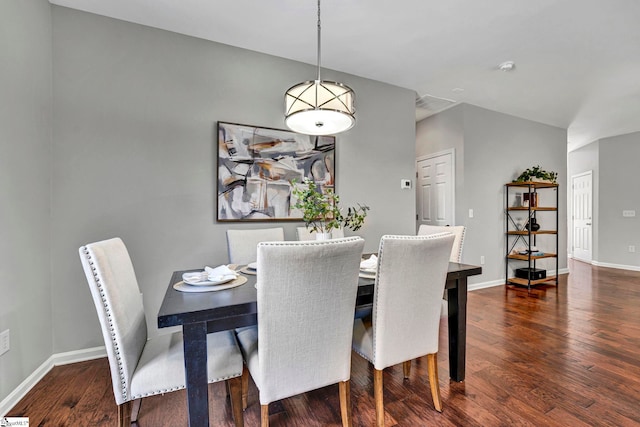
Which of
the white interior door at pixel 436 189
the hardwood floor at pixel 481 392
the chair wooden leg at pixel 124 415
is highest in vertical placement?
the white interior door at pixel 436 189

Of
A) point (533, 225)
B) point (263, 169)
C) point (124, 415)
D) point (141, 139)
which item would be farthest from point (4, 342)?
point (533, 225)

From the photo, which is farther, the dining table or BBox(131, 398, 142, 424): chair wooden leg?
BBox(131, 398, 142, 424): chair wooden leg

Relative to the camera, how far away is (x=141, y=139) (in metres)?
2.41

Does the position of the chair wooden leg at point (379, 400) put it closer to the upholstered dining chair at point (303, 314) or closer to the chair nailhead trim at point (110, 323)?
the upholstered dining chair at point (303, 314)

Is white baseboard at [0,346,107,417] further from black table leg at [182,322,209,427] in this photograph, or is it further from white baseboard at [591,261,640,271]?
white baseboard at [591,261,640,271]

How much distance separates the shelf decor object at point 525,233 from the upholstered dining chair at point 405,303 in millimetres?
3398

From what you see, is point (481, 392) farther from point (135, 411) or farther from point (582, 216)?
point (582, 216)

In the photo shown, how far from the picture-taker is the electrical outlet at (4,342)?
64.3 inches

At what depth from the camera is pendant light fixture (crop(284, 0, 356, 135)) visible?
5.88 feet

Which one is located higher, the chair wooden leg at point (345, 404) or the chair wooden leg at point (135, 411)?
the chair wooden leg at point (345, 404)

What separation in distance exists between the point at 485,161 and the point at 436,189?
75cm

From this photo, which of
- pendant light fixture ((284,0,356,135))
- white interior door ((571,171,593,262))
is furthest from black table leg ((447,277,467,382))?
white interior door ((571,171,593,262))

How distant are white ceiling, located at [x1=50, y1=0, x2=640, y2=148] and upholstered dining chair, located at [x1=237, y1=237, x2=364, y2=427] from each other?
1.97m

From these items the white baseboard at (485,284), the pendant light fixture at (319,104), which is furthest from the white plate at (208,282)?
the white baseboard at (485,284)
